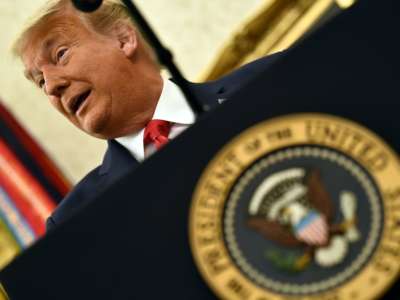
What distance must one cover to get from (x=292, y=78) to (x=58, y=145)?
167 cm

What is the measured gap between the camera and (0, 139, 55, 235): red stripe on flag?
76.0 inches

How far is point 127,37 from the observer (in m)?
0.86

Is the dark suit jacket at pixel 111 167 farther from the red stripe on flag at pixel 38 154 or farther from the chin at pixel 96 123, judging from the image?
the red stripe on flag at pixel 38 154

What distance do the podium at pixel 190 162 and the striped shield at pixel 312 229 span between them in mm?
63

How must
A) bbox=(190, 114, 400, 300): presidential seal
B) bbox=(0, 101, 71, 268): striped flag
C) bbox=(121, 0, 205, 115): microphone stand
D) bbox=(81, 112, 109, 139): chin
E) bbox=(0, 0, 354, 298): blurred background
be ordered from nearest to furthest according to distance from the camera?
bbox=(190, 114, 400, 300): presidential seal, bbox=(121, 0, 205, 115): microphone stand, bbox=(81, 112, 109, 139): chin, bbox=(0, 0, 354, 298): blurred background, bbox=(0, 101, 71, 268): striped flag

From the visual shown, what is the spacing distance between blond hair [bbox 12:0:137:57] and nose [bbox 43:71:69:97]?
0.06m

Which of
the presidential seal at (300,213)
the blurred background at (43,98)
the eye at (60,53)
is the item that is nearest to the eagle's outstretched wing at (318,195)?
the presidential seal at (300,213)

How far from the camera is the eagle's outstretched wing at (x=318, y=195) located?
43 cm

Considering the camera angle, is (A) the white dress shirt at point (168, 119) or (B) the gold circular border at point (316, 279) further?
(A) the white dress shirt at point (168, 119)

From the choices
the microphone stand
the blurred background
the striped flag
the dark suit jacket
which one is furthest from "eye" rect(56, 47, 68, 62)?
the striped flag

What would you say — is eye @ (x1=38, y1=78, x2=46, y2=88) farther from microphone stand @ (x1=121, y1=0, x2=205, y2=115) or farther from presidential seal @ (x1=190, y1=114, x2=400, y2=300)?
presidential seal @ (x1=190, y1=114, x2=400, y2=300)

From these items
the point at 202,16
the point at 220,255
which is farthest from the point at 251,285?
the point at 202,16

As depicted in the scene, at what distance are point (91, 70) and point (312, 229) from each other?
1.28 ft

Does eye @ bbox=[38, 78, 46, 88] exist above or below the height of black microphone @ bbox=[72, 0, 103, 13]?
below
